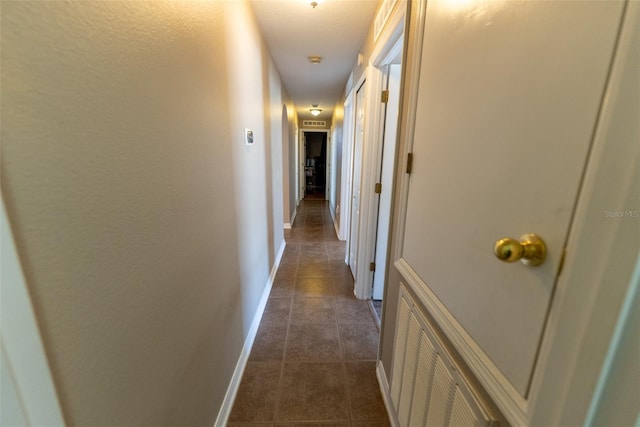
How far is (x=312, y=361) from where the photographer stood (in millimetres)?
1719

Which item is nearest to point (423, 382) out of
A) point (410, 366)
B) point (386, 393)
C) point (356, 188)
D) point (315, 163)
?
point (410, 366)

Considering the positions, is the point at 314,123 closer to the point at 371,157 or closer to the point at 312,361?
the point at 371,157

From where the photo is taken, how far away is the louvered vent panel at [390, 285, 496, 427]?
69 centimetres

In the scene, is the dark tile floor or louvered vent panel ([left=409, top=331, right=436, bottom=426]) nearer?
louvered vent panel ([left=409, top=331, right=436, bottom=426])

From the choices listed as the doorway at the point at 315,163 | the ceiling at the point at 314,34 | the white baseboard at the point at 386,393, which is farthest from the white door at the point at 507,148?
the doorway at the point at 315,163

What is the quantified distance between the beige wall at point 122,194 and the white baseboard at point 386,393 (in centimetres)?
89

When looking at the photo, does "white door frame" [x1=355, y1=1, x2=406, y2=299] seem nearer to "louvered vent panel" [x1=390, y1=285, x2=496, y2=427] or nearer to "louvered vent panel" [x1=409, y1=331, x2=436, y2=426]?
"louvered vent panel" [x1=390, y1=285, x2=496, y2=427]

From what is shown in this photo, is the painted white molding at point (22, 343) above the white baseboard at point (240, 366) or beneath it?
above

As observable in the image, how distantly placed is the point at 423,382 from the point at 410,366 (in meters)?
0.12

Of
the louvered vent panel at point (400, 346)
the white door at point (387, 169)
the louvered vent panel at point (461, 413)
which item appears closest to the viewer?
the louvered vent panel at point (461, 413)

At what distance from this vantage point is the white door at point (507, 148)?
1.40 feet

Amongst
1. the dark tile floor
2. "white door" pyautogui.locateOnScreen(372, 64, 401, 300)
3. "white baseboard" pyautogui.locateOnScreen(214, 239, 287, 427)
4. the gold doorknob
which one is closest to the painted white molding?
the gold doorknob

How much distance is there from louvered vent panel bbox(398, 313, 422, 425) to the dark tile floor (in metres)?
0.36

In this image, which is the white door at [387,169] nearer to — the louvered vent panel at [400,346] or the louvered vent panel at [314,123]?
the louvered vent panel at [400,346]
